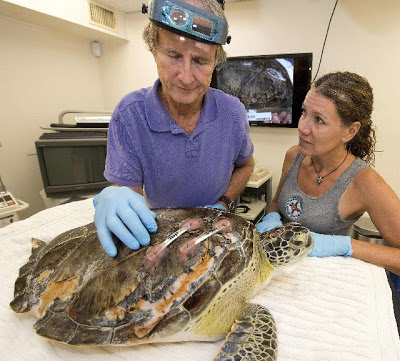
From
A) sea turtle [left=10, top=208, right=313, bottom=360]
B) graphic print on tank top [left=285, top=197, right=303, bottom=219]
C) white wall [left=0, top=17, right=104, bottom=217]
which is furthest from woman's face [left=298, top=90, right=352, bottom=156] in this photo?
white wall [left=0, top=17, right=104, bottom=217]

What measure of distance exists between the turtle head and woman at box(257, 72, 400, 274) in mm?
149

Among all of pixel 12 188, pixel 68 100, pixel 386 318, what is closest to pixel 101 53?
pixel 68 100

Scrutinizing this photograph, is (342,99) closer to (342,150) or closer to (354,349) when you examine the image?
(342,150)

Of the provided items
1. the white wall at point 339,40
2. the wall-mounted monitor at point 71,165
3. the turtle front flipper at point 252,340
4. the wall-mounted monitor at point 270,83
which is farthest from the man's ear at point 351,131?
the wall-mounted monitor at point 71,165

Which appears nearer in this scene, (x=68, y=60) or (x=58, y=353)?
(x=58, y=353)

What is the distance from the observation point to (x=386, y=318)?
0.77 meters

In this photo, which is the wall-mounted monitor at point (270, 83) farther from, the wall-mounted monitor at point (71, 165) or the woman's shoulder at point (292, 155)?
the wall-mounted monitor at point (71, 165)

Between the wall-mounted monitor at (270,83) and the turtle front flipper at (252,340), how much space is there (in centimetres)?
218

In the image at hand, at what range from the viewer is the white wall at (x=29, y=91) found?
2273 millimetres

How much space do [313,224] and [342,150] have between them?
407mm

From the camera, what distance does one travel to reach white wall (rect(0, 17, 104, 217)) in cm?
227

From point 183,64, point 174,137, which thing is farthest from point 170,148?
point 183,64

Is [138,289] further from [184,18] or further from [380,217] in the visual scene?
[380,217]

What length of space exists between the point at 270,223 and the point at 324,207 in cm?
27
